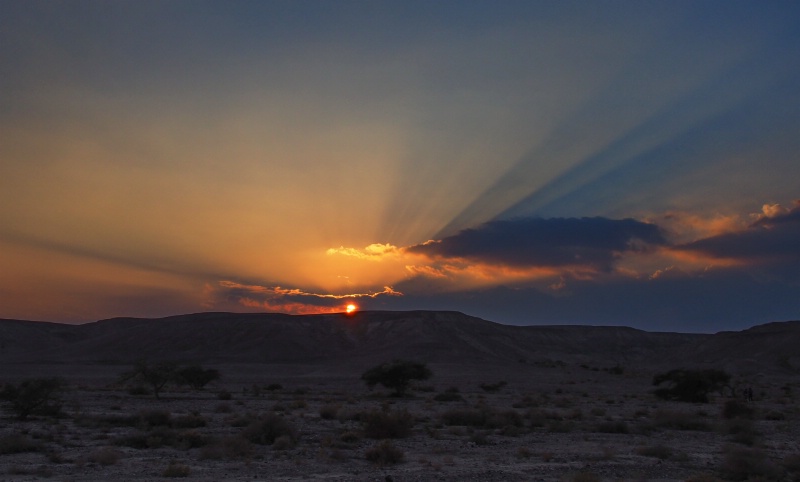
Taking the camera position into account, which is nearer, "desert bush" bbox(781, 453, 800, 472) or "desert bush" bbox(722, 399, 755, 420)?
"desert bush" bbox(781, 453, 800, 472)

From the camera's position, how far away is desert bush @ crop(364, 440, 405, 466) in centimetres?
2298

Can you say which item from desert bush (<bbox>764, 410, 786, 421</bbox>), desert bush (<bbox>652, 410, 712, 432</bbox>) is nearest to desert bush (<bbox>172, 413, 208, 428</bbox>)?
desert bush (<bbox>652, 410, 712, 432</bbox>)

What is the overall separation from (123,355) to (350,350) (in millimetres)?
46516

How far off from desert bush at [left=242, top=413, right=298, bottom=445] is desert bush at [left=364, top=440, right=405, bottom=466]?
16.0 feet


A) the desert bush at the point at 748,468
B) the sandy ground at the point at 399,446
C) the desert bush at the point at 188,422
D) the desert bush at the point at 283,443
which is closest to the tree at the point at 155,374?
the sandy ground at the point at 399,446

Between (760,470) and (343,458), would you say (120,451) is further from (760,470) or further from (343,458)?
(760,470)

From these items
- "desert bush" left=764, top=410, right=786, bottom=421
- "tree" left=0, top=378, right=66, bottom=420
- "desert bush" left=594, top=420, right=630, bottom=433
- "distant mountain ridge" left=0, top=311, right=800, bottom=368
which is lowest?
"desert bush" left=764, top=410, right=786, bottom=421

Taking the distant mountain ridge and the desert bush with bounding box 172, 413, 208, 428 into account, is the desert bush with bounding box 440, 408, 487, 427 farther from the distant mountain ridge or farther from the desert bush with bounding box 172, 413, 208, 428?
the distant mountain ridge

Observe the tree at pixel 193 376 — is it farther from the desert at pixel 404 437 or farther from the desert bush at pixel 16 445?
the desert bush at pixel 16 445

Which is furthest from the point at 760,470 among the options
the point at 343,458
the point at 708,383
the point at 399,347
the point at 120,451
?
the point at 399,347

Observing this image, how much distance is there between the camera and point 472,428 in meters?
33.7

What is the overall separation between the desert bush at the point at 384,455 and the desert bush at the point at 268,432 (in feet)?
16.0

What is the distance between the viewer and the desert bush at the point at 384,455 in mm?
22984

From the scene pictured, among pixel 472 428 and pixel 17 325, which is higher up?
pixel 17 325
